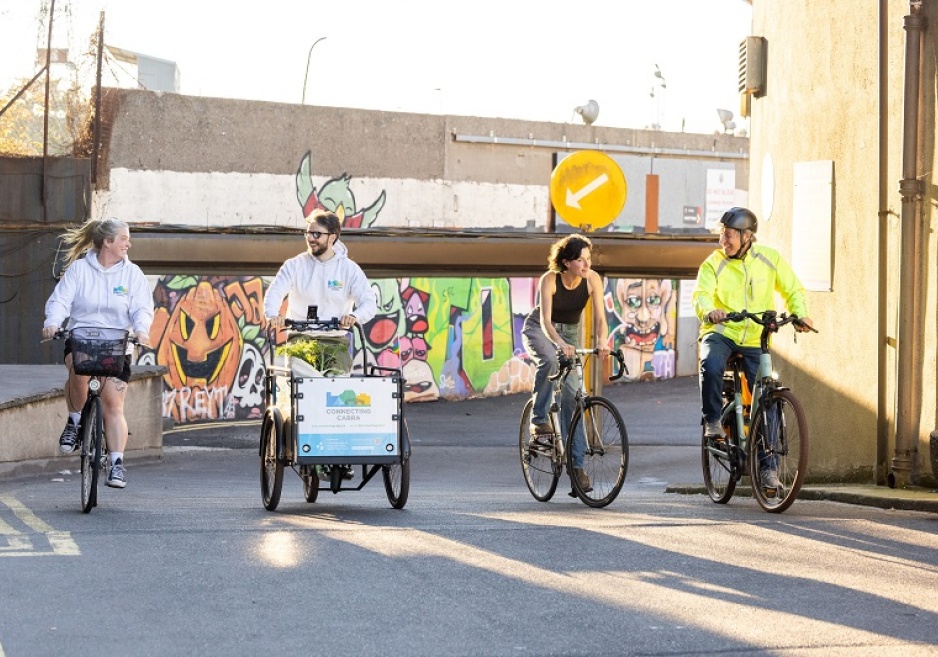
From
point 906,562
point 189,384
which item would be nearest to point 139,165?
point 189,384

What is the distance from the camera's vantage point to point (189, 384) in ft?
89.2

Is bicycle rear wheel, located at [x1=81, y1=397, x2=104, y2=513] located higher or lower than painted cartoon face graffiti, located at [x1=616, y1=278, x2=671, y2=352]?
lower

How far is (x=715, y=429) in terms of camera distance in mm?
9914

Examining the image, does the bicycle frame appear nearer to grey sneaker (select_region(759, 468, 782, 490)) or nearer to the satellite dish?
grey sneaker (select_region(759, 468, 782, 490))

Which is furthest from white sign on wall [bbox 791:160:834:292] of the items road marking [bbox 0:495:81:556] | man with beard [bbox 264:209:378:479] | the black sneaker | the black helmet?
road marking [bbox 0:495:81:556]

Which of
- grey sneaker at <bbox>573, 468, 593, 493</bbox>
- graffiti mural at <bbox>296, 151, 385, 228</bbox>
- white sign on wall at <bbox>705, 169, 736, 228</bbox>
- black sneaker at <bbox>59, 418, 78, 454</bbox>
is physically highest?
white sign on wall at <bbox>705, 169, 736, 228</bbox>

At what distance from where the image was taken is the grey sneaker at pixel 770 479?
9.18m

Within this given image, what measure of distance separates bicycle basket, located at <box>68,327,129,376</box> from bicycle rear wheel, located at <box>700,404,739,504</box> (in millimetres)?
3724

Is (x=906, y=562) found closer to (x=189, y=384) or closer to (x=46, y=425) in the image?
(x=46, y=425)

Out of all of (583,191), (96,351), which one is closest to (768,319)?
(96,351)

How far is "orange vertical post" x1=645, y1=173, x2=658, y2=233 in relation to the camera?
1313 inches

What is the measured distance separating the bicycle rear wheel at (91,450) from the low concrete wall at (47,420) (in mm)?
4083

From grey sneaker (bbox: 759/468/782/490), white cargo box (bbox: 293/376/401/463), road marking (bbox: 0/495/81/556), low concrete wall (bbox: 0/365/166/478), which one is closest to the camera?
road marking (bbox: 0/495/81/556)

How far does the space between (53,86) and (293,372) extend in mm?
17851
